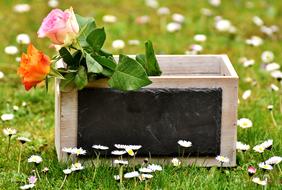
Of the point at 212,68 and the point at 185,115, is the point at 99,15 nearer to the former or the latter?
the point at 212,68

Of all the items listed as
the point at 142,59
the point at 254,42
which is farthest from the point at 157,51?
the point at 142,59

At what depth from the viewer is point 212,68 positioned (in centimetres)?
278

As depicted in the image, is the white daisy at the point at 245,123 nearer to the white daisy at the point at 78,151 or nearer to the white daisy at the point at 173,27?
the white daisy at the point at 78,151

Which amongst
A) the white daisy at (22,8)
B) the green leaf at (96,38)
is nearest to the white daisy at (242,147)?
the green leaf at (96,38)

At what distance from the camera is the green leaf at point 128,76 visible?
237cm

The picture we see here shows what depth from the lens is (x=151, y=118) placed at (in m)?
2.45

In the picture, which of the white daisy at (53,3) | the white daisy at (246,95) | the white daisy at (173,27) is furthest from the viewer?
the white daisy at (53,3)

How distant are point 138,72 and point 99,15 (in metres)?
2.30

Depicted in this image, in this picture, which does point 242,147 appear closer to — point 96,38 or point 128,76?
point 128,76

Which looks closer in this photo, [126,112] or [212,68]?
[126,112]

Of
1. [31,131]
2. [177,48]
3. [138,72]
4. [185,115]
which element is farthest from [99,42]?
[177,48]

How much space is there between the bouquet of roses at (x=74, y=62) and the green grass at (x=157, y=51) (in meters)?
0.30

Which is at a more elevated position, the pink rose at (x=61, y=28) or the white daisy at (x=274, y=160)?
the pink rose at (x=61, y=28)

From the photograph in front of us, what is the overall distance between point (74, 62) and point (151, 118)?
32 centimetres
